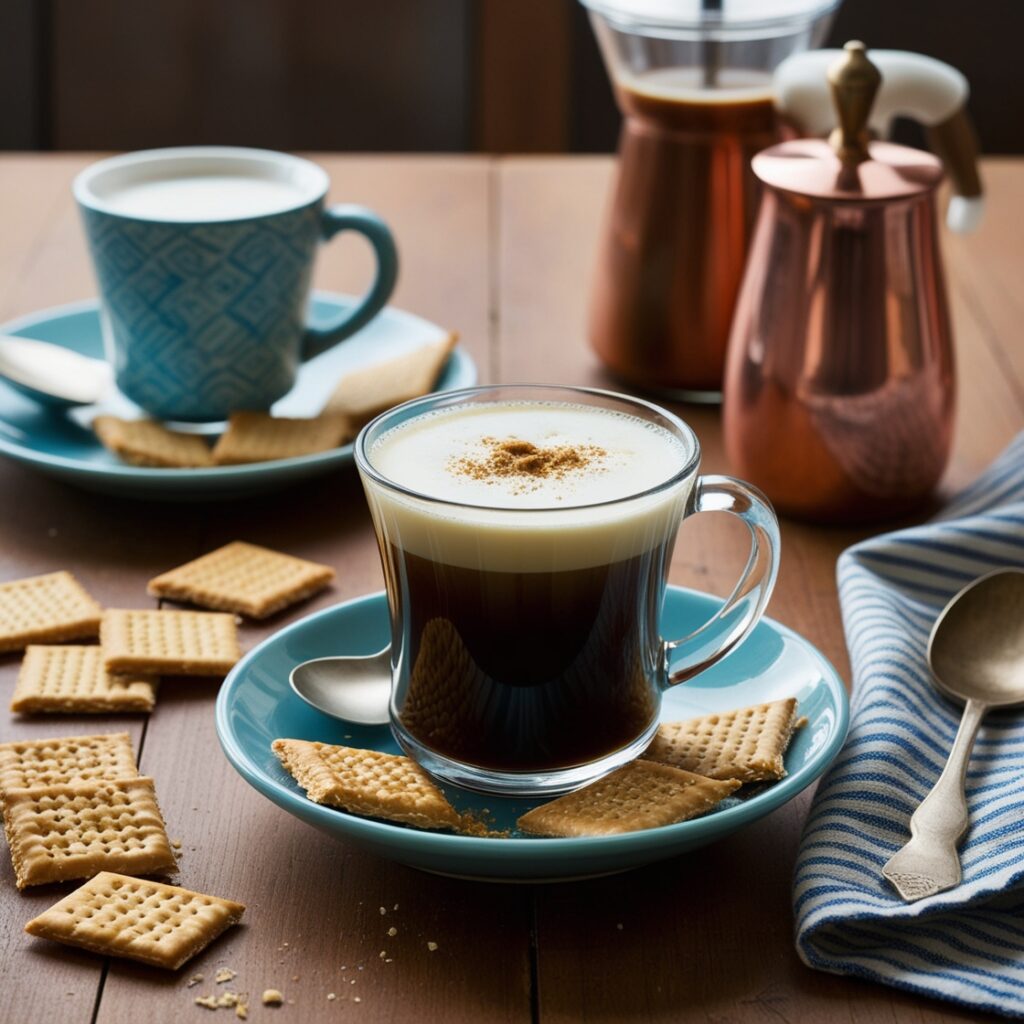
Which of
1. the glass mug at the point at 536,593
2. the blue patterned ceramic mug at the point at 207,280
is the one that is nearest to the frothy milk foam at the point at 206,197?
the blue patterned ceramic mug at the point at 207,280

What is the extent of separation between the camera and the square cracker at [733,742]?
75 centimetres

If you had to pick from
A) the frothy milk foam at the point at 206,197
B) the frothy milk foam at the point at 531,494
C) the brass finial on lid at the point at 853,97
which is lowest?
the frothy milk foam at the point at 531,494

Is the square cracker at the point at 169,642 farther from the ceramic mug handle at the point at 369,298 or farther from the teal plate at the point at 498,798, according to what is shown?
the ceramic mug handle at the point at 369,298

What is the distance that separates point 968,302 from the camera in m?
1.56

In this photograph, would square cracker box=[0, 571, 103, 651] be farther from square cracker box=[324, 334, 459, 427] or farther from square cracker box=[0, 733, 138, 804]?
square cracker box=[324, 334, 459, 427]

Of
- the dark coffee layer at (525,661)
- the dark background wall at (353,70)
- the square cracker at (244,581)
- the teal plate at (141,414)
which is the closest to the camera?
the dark coffee layer at (525,661)

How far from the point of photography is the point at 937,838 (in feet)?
2.44

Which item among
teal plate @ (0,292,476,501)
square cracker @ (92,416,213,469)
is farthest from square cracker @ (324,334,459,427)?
square cracker @ (92,416,213,469)

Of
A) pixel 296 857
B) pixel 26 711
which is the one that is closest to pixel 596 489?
pixel 296 857

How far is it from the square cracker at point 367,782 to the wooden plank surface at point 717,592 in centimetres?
7

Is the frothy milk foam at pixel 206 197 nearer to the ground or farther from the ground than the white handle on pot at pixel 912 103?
nearer to the ground

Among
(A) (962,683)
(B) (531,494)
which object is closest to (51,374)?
(B) (531,494)

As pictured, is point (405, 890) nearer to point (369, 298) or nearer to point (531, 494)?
point (531, 494)

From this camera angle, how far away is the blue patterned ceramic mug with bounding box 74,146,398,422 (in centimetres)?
119
